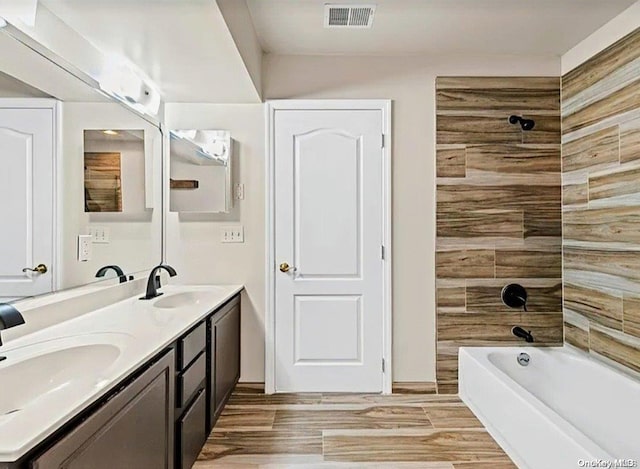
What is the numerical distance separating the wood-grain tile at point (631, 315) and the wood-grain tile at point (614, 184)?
1.97 feet

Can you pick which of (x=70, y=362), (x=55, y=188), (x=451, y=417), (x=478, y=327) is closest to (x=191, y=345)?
(x=70, y=362)

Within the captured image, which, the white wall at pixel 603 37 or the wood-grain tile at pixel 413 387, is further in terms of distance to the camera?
the wood-grain tile at pixel 413 387

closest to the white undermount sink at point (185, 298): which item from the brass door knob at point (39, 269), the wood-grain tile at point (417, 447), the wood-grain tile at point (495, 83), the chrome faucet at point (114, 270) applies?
the chrome faucet at point (114, 270)

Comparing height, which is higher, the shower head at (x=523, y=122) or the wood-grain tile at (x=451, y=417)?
the shower head at (x=523, y=122)

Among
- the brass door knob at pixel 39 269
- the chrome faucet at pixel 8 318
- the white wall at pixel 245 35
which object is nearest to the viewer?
the chrome faucet at pixel 8 318

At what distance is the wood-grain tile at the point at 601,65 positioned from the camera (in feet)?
9.55

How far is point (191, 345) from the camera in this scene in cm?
244

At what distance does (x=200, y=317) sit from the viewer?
99.1 inches

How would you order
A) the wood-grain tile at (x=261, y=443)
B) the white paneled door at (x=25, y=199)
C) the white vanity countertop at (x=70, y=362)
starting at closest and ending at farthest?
the white vanity countertop at (x=70, y=362), the white paneled door at (x=25, y=199), the wood-grain tile at (x=261, y=443)

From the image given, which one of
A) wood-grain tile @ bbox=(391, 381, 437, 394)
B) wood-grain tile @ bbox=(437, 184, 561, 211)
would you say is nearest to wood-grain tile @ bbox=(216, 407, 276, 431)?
wood-grain tile @ bbox=(391, 381, 437, 394)

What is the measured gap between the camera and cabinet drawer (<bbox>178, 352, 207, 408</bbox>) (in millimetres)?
2271

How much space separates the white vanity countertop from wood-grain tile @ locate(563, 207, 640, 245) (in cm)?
237

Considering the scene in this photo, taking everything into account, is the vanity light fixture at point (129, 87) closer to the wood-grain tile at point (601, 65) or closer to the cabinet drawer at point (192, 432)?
the cabinet drawer at point (192, 432)

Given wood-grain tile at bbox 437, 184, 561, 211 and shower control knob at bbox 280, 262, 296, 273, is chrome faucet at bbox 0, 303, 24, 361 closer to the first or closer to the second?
shower control knob at bbox 280, 262, 296, 273
